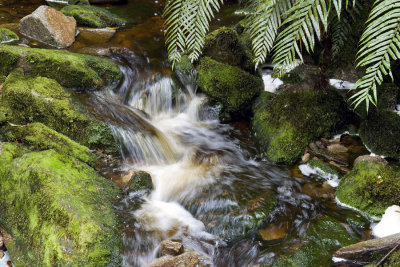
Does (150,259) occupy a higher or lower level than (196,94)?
lower

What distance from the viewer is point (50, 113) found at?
417 centimetres

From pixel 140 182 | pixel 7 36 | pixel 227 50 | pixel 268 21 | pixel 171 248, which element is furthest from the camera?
pixel 7 36

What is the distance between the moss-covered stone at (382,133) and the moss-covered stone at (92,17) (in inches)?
237

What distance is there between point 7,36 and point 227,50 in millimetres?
4347

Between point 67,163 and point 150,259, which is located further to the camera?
point 67,163

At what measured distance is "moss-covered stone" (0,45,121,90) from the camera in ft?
16.1

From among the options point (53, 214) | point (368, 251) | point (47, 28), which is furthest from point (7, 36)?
point (368, 251)

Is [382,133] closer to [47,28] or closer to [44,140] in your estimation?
[44,140]

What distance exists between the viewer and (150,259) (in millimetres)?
2994

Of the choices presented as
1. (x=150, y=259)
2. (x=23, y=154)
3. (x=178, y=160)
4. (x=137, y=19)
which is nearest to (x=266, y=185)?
(x=178, y=160)

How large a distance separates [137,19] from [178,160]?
17.1ft

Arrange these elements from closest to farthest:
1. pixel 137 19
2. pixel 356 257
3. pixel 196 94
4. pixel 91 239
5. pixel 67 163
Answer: pixel 91 239, pixel 356 257, pixel 67 163, pixel 196 94, pixel 137 19

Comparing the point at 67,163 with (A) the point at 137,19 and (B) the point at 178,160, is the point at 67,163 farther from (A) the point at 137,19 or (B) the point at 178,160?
(A) the point at 137,19

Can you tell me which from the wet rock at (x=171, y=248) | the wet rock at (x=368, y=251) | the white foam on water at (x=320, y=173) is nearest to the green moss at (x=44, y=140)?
the wet rock at (x=171, y=248)
